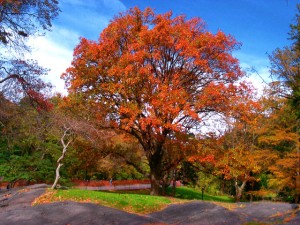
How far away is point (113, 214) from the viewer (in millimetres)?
12781

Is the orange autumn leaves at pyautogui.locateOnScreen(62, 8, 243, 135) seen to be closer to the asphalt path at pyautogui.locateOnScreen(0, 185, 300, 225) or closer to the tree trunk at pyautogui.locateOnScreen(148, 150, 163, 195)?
the tree trunk at pyautogui.locateOnScreen(148, 150, 163, 195)

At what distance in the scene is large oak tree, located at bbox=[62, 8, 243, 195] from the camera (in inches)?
714

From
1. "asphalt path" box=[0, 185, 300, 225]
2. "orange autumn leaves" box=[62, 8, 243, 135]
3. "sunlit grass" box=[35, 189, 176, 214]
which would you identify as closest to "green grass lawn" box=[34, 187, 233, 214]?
"sunlit grass" box=[35, 189, 176, 214]

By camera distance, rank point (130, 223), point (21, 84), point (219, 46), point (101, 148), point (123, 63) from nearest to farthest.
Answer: point (130, 223) < point (21, 84) < point (123, 63) < point (219, 46) < point (101, 148)

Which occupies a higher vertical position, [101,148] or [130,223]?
[101,148]

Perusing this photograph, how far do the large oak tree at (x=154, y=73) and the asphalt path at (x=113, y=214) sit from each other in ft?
15.8

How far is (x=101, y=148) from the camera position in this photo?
21547 millimetres

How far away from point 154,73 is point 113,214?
9.90 m

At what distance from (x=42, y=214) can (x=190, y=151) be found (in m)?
10.2

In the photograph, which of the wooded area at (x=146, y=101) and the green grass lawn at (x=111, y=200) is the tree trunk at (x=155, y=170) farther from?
the green grass lawn at (x=111, y=200)

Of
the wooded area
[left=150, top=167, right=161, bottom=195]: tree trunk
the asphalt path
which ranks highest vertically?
the wooded area

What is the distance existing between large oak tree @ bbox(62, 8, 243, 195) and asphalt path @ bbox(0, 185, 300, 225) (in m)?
4.83

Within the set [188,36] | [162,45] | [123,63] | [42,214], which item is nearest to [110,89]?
[123,63]

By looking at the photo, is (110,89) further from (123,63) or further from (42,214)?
(42,214)
